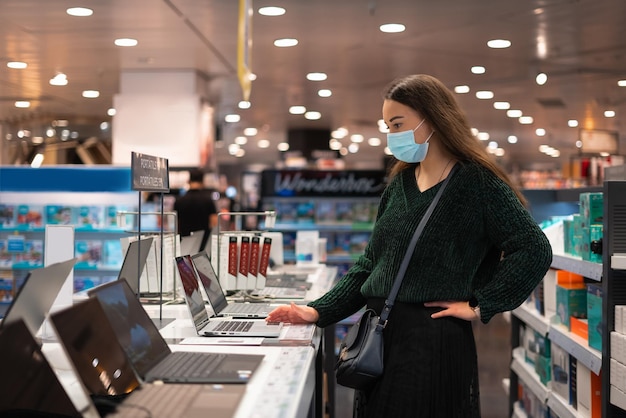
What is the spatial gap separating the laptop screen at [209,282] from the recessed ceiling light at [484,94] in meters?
8.40

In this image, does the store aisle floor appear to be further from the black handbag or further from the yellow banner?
the black handbag

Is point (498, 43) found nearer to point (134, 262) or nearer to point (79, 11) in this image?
point (79, 11)

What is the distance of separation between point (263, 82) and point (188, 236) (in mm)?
6278

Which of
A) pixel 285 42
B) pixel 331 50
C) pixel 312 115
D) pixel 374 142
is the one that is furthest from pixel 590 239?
pixel 374 142

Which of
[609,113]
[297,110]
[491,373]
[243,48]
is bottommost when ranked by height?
[491,373]

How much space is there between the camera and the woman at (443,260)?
2.34 m

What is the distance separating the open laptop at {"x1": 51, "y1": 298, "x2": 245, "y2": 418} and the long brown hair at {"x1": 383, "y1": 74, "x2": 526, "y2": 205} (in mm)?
1054

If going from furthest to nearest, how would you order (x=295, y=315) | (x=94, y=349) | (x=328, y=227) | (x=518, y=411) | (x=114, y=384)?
(x=328, y=227), (x=518, y=411), (x=295, y=315), (x=114, y=384), (x=94, y=349)

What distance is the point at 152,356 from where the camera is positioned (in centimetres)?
206

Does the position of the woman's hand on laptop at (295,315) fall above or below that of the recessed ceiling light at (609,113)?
below

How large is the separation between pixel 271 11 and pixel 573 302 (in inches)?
139

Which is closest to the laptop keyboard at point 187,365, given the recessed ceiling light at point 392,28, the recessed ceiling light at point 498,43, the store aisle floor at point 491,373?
the store aisle floor at point 491,373

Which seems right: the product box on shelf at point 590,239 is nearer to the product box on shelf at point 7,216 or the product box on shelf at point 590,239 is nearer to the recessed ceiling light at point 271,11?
the recessed ceiling light at point 271,11

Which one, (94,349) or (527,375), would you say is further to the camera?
(527,375)
